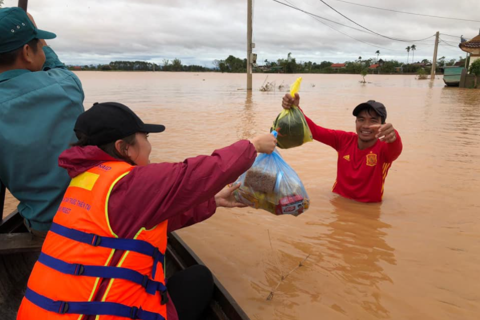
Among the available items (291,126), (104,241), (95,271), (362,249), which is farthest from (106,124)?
(362,249)

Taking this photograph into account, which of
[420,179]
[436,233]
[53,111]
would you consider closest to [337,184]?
[436,233]

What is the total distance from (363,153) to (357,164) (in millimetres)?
141

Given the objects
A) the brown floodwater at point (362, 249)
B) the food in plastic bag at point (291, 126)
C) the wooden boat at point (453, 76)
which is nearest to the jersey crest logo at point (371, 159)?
the brown floodwater at point (362, 249)

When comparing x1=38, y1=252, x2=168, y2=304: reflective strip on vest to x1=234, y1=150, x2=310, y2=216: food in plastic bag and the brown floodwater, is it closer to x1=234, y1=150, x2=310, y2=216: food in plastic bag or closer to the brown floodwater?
x1=234, y1=150, x2=310, y2=216: food in plastic bag

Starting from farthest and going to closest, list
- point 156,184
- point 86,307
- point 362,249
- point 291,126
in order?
point 362,249
point 291,126
point 156,184
point 86,307

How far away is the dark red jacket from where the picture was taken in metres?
1.39

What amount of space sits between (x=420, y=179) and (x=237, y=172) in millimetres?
4676

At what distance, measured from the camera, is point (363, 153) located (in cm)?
391

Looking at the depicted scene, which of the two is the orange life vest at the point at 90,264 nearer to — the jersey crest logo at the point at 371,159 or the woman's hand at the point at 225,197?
the woman's hand at the point at 225,197

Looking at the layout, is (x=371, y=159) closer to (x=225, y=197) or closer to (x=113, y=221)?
(x=225, y=197)

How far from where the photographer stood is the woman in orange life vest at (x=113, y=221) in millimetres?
1353

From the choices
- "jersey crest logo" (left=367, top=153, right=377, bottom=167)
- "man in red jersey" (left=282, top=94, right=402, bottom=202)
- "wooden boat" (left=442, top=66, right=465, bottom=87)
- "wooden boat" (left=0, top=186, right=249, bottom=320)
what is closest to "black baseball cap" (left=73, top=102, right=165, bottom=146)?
"wooden boat" (left=0, top=186, right=249, bottom=320)

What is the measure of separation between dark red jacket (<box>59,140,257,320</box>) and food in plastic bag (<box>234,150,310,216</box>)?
74 cm

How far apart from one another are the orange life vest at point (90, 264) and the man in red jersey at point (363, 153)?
2.49 metres
